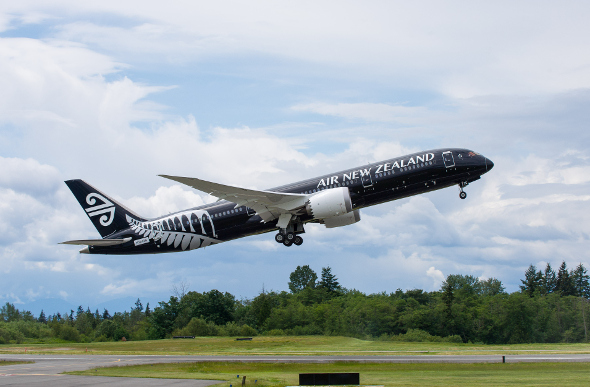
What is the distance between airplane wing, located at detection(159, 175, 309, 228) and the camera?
1676 inches

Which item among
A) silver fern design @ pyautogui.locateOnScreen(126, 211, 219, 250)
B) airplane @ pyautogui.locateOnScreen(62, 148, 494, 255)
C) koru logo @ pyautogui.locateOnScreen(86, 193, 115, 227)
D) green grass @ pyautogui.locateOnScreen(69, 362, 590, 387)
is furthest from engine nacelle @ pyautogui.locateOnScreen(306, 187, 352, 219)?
koru logo @ pyautogui.locateOnScreen(86, 193, 115, 227)

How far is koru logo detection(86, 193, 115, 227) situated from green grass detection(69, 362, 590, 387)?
49.2ft

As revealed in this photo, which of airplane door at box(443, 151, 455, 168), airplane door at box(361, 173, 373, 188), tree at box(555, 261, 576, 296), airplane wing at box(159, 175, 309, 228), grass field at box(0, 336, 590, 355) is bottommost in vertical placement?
grass field at box(0, 336, 590, 355)

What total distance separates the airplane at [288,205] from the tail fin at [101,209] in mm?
133

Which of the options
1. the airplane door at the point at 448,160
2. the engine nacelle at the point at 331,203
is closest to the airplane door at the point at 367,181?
the engine nacelle at the point at 331,203

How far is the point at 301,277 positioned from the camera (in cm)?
18450

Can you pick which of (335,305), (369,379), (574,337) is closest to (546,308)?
(574,337)

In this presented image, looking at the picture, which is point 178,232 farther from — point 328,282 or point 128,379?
point 328,282

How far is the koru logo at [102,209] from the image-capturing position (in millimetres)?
54156

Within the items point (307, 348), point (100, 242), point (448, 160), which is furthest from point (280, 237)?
point (307, 348)

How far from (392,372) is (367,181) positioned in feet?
46.9

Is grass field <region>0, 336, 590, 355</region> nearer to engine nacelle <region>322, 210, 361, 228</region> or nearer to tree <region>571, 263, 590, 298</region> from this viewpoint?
engine nacelle <region>322, 210, 361, 228</region>

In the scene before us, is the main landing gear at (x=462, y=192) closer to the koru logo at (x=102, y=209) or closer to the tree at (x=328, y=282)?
the koru logo at (x=102, y=209)

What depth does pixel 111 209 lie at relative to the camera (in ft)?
178
